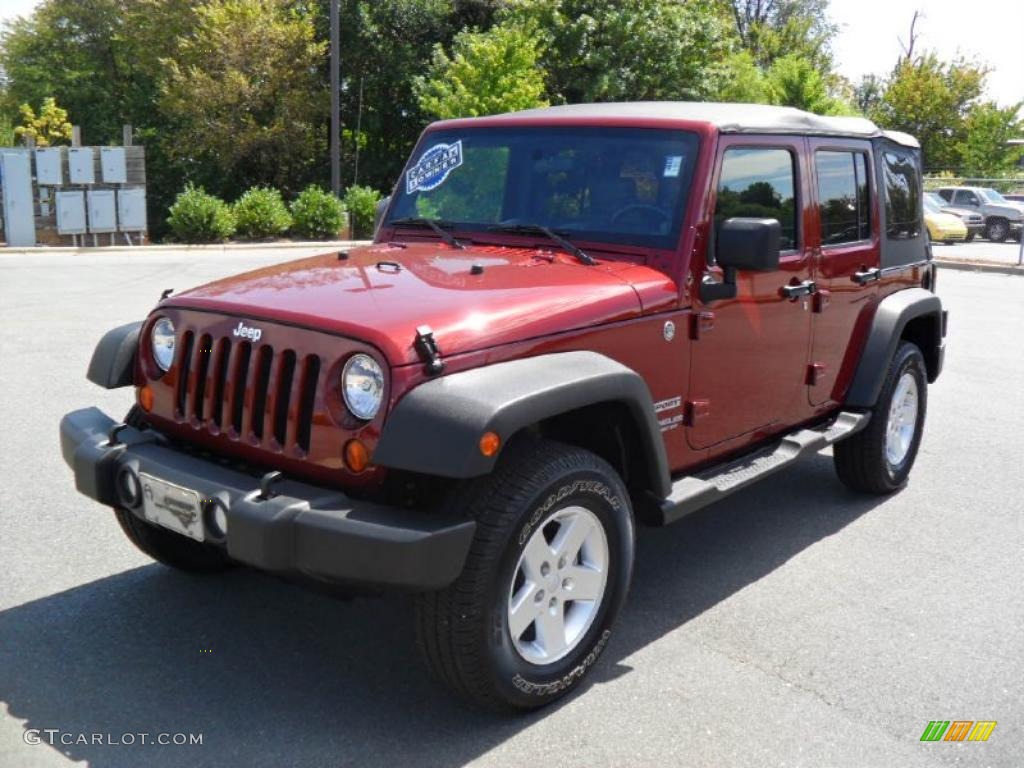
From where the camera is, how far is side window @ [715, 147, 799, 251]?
4.22 meters

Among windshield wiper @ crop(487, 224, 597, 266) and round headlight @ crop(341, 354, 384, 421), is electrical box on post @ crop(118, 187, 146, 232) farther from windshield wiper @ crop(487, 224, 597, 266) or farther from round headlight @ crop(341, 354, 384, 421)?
round headlight @ crop(341, 354, 384, 421)

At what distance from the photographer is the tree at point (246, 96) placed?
28344 mm

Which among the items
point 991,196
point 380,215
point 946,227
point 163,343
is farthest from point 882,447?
point 991,196

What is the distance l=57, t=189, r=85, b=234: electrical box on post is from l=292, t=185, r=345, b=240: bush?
4.49 m

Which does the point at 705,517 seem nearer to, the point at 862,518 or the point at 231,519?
the point at 862,518

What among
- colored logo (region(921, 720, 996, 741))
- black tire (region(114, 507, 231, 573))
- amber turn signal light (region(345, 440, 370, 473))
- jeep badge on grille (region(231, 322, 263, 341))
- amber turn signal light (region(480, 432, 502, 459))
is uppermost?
jeep badge on grille (region(231, 322, 263, 341))

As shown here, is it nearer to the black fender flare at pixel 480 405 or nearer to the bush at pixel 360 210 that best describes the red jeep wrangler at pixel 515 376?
the black fender flare at pixel 480 405

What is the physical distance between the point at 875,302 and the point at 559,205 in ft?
6.58

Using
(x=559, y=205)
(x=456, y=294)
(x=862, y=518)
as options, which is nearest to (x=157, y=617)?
(x=456, y=294)

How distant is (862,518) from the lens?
5.45m

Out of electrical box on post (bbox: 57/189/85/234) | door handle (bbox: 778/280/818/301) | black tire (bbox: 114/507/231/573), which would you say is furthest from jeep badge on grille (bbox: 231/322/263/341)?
electrical box on post (bbox: 57/189/85/234)

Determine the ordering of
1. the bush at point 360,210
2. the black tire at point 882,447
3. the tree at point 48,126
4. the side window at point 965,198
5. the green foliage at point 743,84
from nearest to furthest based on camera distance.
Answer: the black tire at point 882,447 < the bush at point 360,210 < the tree at point 48,126 < the green foliage at point 743,84 < the side window at point 965,198

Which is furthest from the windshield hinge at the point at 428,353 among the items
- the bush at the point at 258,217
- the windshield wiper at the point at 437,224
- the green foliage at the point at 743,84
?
the green foliage at the point at 743,84

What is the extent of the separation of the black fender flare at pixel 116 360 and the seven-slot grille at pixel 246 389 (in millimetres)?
403
